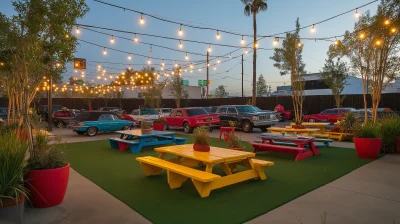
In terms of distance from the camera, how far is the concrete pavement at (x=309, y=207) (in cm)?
419

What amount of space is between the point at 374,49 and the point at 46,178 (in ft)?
39.7

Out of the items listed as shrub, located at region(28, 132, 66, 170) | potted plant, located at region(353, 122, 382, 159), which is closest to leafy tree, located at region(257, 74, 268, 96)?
potted plant, located at region(353, 122, 382, 159)

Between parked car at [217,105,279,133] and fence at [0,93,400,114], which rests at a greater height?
fence at [0,93,400,114]

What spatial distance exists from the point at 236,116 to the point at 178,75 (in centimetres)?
1408

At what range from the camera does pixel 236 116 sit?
17.1m

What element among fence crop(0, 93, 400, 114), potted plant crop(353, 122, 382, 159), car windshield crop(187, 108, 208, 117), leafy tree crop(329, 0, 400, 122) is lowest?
potted plant crop(353, 122, 382, 159)

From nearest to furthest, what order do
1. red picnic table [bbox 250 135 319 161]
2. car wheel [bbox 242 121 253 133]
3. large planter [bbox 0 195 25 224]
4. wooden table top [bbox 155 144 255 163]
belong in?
1. large planter [bbox 0 195 25 224]
2. wooden table top [bbox 155 144 255 163]
3. red picnic table [bbox 250 135 319 161]
4. car wheel [bbox 242 121 253 133]

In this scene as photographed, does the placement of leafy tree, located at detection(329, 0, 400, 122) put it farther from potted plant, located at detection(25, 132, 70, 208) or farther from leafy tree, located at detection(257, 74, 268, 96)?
leafy tree, located at detection(257, 74, 268, 96)

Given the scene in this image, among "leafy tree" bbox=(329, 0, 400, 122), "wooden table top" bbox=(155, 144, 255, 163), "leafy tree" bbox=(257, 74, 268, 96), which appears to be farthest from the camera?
"leafy tree" bbox=(257, 74, 268, 96)

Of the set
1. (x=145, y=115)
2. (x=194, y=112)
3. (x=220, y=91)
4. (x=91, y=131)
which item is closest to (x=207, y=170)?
(x=194, y=112)

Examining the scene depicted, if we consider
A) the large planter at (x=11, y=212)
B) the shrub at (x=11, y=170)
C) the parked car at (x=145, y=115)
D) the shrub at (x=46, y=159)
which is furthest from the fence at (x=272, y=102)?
the large planter at (x=11, y=212)

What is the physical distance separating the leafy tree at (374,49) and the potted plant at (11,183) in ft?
37.9

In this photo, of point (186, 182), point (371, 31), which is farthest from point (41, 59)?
point (371, 31)

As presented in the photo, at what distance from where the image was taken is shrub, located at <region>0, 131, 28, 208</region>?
382 centimetres
